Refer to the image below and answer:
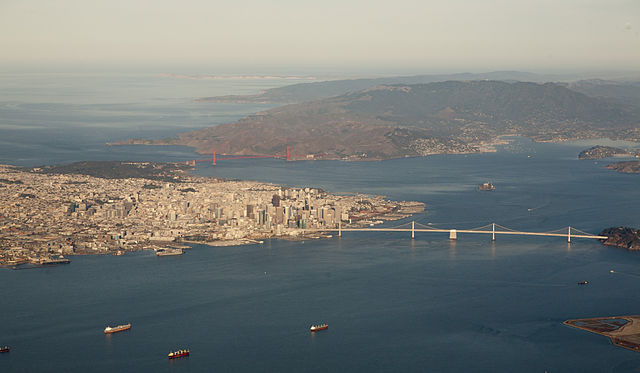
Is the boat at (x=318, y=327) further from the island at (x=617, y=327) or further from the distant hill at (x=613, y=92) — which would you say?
the distant hill at (x=613, y=92)

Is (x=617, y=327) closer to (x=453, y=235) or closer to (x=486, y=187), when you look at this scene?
(x=453, y=235)

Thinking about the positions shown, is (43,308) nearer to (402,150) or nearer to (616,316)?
(616,316)

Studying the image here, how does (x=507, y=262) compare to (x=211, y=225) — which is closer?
(x=507, y=262)

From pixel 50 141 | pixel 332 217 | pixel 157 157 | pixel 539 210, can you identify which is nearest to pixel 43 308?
pixel 332 217

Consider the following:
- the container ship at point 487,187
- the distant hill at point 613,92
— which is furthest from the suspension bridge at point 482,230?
the distant hill at point 613,92

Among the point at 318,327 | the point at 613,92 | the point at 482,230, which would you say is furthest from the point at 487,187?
the point at 613,92

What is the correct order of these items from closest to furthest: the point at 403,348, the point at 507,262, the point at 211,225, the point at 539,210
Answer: the point at 403,348 < the point at 507,262 < the point at 211,225 < the point at 539,210

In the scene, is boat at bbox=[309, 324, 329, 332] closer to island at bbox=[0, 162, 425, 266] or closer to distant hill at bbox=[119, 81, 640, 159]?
island at bbox=[0, 162, 425, 266]
